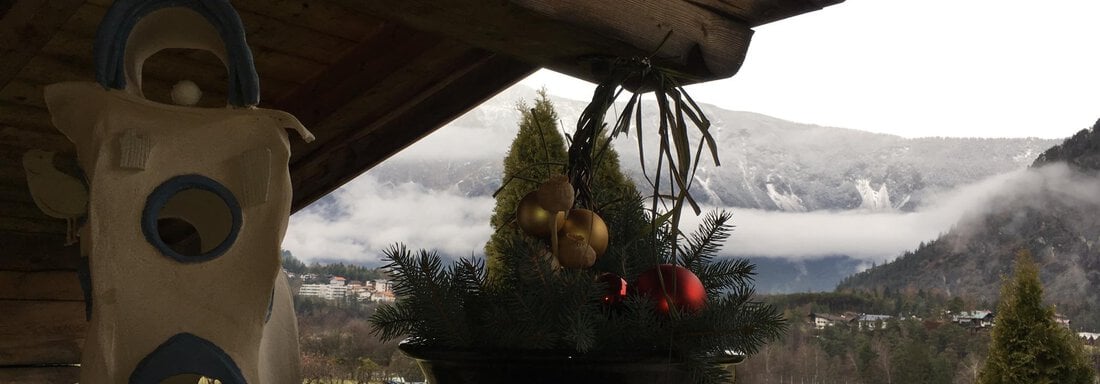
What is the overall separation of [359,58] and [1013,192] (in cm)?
1396

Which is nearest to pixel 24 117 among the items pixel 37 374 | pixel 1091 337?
pixel 37 374

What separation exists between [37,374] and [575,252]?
2.44 m

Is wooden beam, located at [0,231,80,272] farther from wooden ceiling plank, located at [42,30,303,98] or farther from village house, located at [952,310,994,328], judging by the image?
village house, located at [952,310,994,328]

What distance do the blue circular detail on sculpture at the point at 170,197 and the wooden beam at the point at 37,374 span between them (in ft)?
7.81

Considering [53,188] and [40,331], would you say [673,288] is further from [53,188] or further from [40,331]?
[40,331]

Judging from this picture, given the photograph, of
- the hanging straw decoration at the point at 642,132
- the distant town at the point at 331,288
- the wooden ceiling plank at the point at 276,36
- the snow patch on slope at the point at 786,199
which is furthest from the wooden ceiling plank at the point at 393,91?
the snow patch on slope at the point at 786,199

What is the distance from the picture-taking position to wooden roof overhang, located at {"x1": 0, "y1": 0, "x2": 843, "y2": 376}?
38.2 inches

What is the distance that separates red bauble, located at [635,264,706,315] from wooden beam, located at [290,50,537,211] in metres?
0.90

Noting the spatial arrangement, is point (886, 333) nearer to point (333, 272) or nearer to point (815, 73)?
point (333, 272)

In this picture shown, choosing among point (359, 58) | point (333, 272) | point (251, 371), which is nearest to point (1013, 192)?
point (333, 272)

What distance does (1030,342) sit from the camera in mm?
5457

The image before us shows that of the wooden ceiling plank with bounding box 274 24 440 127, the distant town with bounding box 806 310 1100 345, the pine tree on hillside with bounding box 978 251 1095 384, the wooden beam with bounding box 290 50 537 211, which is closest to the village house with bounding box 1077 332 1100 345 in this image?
the distant town with bounding box 806 310 1100 345

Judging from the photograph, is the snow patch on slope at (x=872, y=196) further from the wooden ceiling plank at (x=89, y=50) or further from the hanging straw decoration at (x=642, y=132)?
the hanging straw decoration at (x=642, y=132)

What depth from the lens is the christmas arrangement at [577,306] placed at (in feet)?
2.18
